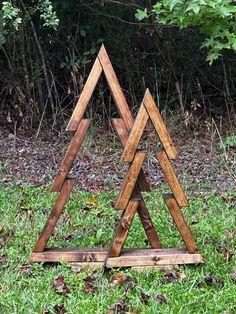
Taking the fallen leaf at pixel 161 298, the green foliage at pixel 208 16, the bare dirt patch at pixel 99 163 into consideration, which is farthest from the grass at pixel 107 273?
the green foliage at pixel 208 16

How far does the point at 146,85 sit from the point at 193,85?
799 millimetres

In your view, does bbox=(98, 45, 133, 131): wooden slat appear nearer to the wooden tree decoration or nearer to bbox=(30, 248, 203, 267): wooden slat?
the wooden tree decoration

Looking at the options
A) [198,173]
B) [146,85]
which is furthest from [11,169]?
[146,85]

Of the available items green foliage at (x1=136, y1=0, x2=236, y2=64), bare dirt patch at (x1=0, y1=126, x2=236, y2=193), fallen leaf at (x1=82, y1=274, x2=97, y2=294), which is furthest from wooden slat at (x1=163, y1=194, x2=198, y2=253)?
bare dirt patch at (x1=0, y1=126, x2=236, y2=193)

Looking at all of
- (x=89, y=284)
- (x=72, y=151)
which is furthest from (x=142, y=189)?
(x=89, y=284)

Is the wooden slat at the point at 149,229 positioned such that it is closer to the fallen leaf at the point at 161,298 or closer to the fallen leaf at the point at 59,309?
the fallen leaf at the point at 161,298

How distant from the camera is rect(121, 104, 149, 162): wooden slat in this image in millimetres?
3730

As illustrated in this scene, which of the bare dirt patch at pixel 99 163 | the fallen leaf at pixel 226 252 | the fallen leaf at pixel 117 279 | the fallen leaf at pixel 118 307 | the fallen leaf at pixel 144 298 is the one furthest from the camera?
the bare dirt patch at pixel 99 163

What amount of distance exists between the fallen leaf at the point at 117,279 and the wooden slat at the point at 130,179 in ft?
1.47

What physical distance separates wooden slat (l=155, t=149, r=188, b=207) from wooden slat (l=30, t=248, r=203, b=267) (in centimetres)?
36

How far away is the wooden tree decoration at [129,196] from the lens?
3.74m

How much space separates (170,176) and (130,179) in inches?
10.5

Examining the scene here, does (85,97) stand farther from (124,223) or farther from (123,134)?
(124,223)

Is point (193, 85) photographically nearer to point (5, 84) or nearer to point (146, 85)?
point (146, 85)
